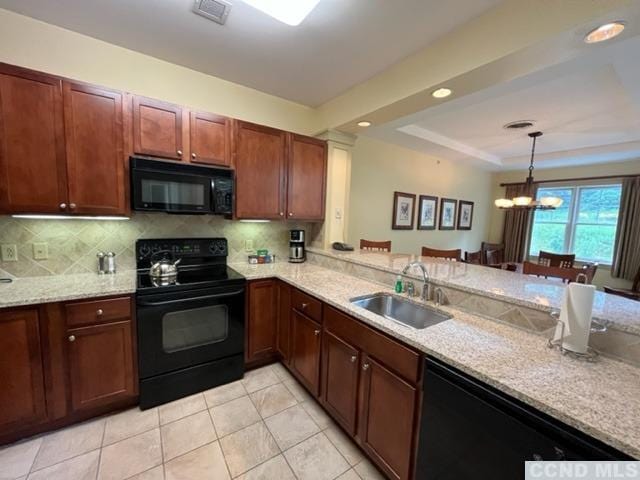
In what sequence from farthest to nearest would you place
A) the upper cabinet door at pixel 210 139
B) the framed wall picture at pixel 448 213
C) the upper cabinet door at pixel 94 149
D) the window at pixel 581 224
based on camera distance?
1. the framed wall picture at pixel 448 213
2. the window at pixel 581 224
3. the upper cabinet door at pixel 210 139
4. the upper cabinet door at pixel 94 149

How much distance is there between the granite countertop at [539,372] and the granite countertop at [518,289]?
0.53ft

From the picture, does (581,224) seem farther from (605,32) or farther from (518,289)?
(605,32)

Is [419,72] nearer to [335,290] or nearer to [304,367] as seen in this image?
[335,290]

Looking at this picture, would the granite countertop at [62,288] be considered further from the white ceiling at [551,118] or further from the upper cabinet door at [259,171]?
the white ceiling at [551,118]

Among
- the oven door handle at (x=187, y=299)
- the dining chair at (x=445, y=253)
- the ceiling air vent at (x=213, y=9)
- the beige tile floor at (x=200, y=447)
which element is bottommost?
the beige tile floor at (x=200, y=447)

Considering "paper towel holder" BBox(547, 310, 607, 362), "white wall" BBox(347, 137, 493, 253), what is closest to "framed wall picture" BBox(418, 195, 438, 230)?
"white wall" BBox(347, 137, 493, 253)

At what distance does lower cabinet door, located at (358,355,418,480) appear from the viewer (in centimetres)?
132

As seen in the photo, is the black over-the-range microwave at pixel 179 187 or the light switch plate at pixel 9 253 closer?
the light switch plate at pixel 9 253

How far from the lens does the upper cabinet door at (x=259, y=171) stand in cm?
248

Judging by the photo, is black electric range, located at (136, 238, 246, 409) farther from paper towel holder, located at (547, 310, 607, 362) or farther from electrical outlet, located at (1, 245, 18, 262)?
paper towel holder, located at (547, 310, 607, 362)

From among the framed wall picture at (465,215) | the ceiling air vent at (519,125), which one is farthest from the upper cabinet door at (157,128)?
the framed wall picture at (465,215)

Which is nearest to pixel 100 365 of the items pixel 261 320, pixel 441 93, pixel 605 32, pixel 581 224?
pixel 261 320

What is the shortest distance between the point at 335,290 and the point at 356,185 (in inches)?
89.6

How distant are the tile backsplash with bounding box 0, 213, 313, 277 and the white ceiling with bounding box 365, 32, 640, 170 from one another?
96.4 inches
